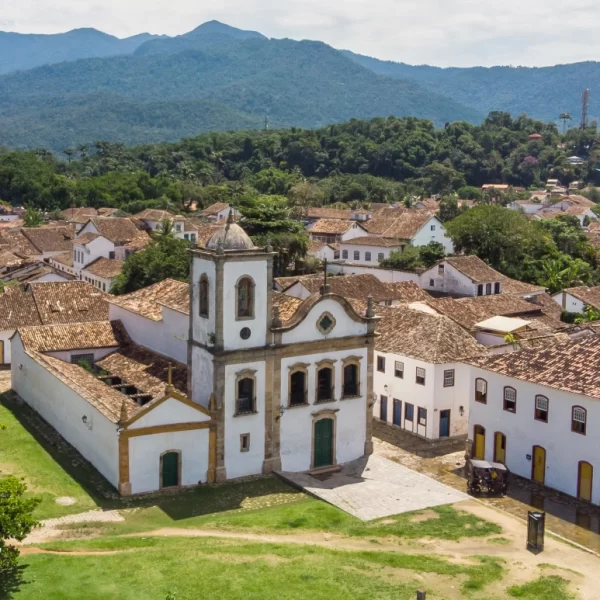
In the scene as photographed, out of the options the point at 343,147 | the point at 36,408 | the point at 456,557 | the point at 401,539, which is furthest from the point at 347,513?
the point at 343,147

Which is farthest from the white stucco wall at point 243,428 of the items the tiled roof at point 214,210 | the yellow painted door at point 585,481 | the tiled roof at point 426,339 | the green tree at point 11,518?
the tiled roof at point 214,210

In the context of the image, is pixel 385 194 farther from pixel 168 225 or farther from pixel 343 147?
pixel 168 225

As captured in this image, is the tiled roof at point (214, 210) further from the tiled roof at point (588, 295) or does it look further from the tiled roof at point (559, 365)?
the tiled roof at point (559, 365)

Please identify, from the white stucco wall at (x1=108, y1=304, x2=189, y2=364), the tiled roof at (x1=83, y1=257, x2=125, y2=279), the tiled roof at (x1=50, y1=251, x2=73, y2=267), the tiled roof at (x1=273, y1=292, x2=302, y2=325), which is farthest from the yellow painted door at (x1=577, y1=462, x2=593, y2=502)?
the tiled roof at (x1=50, y1=251, x2=73, y2=267)

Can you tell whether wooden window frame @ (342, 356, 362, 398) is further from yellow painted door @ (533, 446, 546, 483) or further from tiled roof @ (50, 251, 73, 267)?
tiled roof @ (50, 251, 73, 267)

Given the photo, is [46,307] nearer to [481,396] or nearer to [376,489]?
[376,489]

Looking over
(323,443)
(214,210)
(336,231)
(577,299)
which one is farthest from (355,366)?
(214,210)
